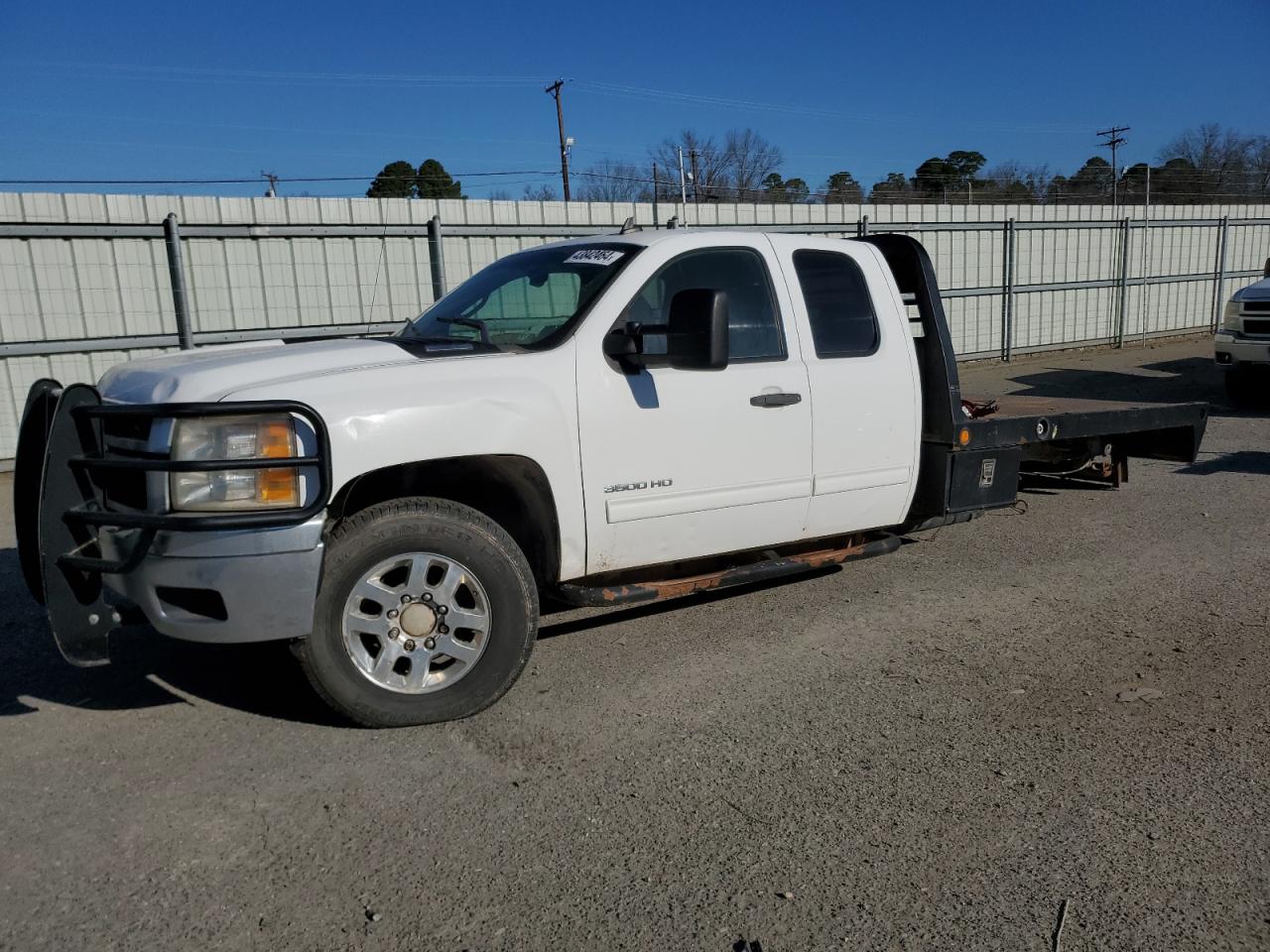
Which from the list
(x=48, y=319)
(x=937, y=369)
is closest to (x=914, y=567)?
(x=937, y=369)

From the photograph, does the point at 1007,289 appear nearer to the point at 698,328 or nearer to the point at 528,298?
the point at 528,298

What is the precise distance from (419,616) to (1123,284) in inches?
761

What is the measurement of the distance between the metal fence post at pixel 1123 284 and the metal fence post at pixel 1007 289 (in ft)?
10.7

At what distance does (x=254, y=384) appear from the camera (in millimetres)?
3773

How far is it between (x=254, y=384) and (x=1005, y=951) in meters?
3.03

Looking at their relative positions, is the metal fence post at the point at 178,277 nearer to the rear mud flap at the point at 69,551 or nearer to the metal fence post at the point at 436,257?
the metal fence post at the point at 436,257

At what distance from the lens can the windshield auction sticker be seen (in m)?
4.83

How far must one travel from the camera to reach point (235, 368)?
390 centimetres

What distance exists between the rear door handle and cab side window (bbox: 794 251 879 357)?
1.04 ft

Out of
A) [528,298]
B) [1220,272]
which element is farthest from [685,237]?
[1220,272]

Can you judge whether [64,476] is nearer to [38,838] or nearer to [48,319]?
[38,838]

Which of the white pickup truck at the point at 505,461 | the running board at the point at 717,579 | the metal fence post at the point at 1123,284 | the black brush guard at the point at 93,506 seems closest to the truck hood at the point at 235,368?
the white pickup truck at the point at 505,461

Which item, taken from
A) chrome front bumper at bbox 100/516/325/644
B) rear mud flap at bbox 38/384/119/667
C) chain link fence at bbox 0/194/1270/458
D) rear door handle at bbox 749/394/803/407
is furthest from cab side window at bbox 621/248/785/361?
rear mud flap at bbox 38/384/119/667

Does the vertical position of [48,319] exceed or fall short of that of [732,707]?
it exceeds it
